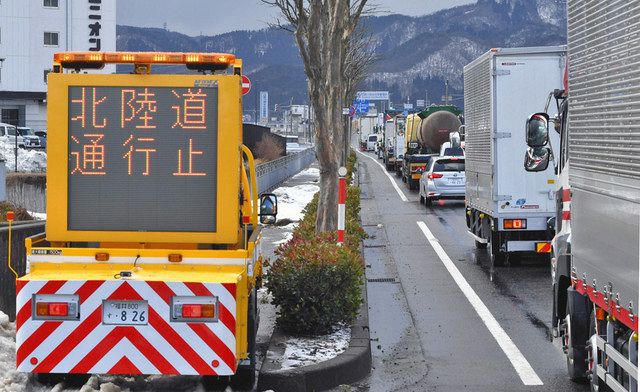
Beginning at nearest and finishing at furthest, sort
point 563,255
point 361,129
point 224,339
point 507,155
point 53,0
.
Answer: point 224,339, point 563,255, point 507,155, point 53,0, point 361,129

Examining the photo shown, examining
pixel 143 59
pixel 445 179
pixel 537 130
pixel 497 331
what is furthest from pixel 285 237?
pixel 143 59

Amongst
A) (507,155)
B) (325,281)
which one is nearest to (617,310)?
(325,281)

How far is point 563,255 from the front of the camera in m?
8.83

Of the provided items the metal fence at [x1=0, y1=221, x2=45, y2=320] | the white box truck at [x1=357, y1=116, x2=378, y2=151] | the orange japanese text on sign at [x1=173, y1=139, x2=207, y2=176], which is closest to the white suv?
the metal fence at [x1=0, y1=221, x2=45, y2=320]

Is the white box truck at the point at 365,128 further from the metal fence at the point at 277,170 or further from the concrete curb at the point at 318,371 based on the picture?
the concrete curb at the point at 318,371

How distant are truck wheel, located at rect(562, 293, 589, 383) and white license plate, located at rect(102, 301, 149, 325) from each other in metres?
3.26

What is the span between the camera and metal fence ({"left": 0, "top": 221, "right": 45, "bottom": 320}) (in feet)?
34.4

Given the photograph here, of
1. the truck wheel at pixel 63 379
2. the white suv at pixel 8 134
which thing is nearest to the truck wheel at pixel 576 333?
the truck wheel at pixel 63 379

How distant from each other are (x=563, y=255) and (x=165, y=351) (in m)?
3.45

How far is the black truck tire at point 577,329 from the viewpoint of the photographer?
8000mm

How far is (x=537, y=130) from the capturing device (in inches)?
380

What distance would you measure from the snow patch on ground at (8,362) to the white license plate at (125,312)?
3.03 ft

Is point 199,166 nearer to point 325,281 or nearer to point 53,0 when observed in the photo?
point 325,281

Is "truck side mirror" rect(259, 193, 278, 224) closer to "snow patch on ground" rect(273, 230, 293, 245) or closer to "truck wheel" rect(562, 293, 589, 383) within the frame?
"truck wheel" rect(562, 293, 589, 383)
